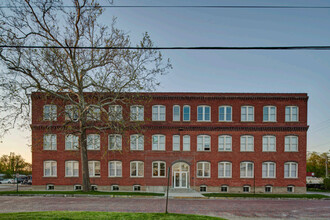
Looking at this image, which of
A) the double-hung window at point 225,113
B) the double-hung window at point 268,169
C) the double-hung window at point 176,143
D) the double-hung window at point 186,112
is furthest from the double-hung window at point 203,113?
the double-hung window at point 268,169

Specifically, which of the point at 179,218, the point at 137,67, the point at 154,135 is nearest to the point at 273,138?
the point at 154,135

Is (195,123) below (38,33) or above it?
below

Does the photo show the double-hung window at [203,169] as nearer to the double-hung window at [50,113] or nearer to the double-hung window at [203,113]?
the double-hung window at [203,113]

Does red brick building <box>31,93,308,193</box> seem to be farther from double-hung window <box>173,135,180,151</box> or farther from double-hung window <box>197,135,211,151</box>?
double-hung window <box>173,135,180,151</box>

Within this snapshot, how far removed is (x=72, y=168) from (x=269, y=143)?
22.4 metres

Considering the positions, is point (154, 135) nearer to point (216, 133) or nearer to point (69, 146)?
point (216, 133)

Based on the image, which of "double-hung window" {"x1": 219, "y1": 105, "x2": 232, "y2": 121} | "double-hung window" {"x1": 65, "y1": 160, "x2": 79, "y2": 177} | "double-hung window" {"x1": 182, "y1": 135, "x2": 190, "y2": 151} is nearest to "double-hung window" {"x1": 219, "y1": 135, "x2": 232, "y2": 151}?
"double-hung window" {"x1": 219, "y1": 105, "x2": 232, "y2": 121}

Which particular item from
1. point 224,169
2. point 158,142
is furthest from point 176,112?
point 224,169

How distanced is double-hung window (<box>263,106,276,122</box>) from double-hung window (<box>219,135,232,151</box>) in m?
4.71

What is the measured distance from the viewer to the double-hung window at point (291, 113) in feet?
105

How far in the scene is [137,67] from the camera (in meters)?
24.5

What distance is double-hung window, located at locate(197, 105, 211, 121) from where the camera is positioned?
3209cm

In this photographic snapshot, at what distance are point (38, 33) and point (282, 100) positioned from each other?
25946 millimetres

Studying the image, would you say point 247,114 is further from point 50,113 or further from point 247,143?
point 50,113
